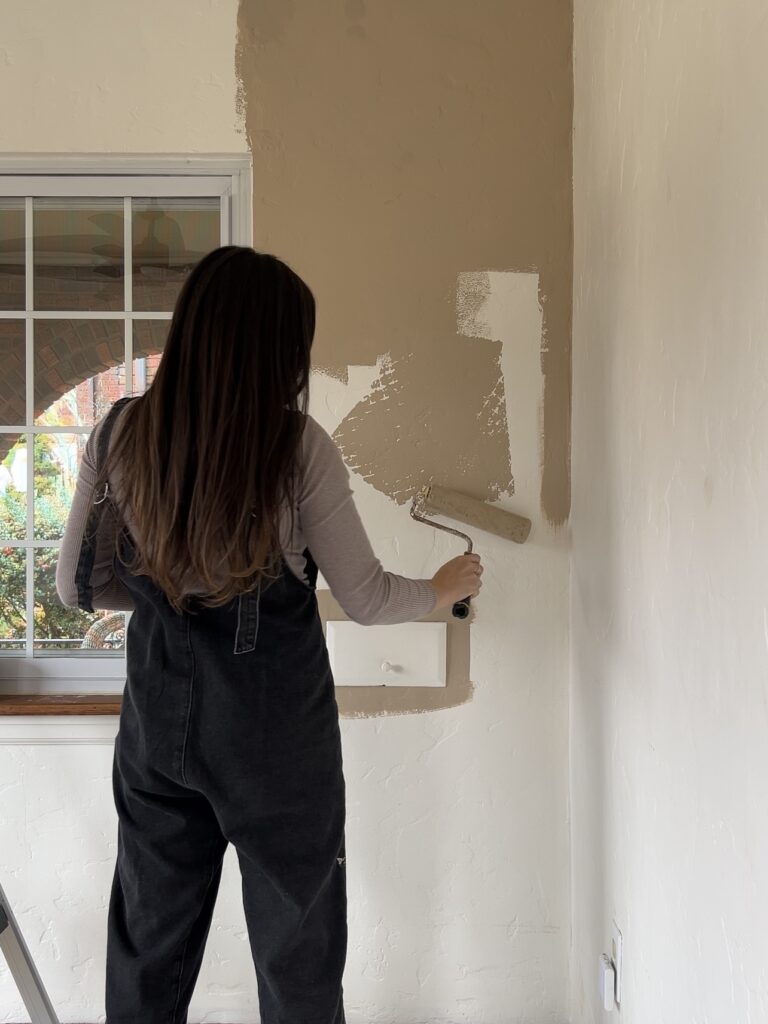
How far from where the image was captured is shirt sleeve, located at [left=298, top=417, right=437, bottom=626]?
1.20 m

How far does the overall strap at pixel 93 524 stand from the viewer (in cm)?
119

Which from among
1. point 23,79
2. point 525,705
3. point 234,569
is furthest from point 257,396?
point 23,79

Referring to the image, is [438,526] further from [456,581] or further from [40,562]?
Result: [40,562]

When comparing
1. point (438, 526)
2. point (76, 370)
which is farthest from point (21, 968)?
point (76, 370)

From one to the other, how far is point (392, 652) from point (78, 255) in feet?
3.68

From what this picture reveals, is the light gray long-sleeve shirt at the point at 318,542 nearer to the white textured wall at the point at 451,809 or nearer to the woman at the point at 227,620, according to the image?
the woman at the point at 227,620

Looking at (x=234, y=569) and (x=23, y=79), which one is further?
(x=23, y=79)

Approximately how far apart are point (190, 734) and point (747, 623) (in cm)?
77

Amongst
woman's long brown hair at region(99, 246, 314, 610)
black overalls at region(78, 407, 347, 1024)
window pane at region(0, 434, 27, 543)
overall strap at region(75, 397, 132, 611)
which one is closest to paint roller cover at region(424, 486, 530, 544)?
black overalls at region(78, 407, 347, 1024)

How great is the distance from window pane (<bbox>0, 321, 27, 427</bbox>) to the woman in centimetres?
77

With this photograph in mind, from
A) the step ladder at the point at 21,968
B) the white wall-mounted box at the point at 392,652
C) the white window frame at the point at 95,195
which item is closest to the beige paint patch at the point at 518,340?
the white wall-mounted box at the point at 392,652

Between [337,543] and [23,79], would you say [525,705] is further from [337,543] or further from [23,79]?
[23,79]

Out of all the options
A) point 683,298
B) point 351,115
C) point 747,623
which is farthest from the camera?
point 351,115

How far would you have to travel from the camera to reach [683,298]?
1.03 m
